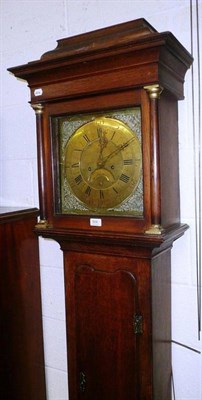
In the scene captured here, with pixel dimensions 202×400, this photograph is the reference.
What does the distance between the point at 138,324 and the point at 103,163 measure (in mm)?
514

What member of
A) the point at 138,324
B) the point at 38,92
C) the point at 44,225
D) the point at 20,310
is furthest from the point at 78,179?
the point at 20,310

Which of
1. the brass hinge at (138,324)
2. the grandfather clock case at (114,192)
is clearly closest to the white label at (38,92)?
the grandfather clock case at (114,192)

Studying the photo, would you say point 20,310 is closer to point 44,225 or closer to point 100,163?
point 44,225

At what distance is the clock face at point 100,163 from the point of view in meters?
1.05

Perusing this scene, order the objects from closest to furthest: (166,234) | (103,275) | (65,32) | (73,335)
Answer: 1. (166,234)
2. (103,275)
3. (73,335)
4. (65,32)

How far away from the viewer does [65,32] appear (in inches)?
56.3

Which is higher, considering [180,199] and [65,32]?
[65,32]

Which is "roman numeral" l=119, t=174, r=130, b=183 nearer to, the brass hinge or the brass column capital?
the brass column capital

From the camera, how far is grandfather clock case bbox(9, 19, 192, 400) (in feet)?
3.27

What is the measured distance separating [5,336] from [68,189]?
2.05 ft

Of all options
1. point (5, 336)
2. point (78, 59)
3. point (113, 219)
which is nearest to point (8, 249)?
point (5, 336)

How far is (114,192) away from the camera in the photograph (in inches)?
42.8

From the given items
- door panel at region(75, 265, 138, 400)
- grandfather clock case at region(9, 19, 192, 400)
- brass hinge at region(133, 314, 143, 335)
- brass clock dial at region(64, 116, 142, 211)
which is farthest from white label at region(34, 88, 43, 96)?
brass hinge at region(133, 314, 143, 335)

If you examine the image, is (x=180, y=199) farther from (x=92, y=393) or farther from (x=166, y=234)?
(x=92, y=393)
